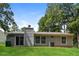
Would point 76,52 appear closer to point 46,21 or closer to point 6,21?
point 46,21

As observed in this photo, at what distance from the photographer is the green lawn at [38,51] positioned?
10367 millimetres

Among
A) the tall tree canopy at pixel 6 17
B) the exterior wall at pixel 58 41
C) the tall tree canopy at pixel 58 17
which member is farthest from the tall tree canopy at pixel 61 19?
the tall tree canopy at pixel 6 17

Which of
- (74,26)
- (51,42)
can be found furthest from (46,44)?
(74,26)

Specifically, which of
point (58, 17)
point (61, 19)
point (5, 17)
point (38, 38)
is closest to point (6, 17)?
point (5, 17)

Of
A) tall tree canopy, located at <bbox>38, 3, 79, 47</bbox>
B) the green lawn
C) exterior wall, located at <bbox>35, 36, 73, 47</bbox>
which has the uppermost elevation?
tall tree canopy, located at <bbox>38, 3, 79, 47</bbox>

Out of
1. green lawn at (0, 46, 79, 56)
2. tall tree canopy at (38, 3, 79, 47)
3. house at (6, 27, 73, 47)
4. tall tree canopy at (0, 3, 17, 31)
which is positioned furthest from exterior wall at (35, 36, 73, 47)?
tall tree canopy at (0, 3, 17, 31)

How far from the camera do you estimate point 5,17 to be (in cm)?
1195

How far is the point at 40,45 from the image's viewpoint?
11.3 metres

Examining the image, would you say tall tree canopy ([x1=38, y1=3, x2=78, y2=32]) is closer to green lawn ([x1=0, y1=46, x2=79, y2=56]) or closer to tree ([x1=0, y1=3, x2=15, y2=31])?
green lawn ([x1=0, y1=46, x2=79, y2=56])

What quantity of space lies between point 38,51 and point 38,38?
3.46 feet

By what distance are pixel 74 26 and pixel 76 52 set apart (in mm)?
1126

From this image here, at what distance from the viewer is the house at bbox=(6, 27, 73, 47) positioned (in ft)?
36.7

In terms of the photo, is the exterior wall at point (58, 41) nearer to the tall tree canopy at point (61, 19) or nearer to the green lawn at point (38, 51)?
the tall tree canopy at point (61, 19)

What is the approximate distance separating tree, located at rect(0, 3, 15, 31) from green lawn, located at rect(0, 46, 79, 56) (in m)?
1.02
